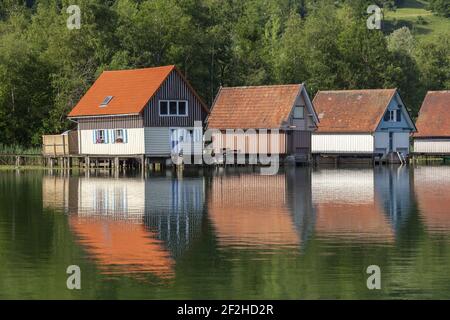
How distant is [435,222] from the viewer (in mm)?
32344

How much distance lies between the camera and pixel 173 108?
69438mm

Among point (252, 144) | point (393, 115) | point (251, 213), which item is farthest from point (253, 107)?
point (251, 213)

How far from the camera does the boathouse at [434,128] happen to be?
295 ft

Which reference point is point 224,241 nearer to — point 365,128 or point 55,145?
point 55,145

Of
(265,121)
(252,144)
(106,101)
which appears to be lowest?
(252,144)

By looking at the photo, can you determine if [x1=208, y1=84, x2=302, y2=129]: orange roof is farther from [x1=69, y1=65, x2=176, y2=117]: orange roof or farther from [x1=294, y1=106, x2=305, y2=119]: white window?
[x1=69, y1=65, x2=176, y2=117]: orange roof

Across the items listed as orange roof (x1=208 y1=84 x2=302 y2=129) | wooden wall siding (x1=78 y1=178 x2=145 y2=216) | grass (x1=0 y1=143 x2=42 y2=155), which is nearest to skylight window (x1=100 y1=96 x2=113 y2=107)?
grass (x1=0 y1=143 x2=42 y2=155)

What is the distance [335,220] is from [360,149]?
49650 mm

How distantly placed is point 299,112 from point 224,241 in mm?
48168

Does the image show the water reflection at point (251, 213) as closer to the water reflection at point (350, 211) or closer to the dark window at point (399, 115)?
the water reflection at point (350, 211)

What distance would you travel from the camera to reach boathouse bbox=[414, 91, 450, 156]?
89875 millimetres
